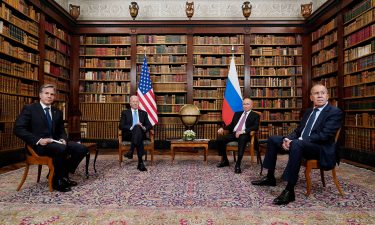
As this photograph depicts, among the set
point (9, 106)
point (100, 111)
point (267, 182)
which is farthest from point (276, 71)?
point (9, 106)

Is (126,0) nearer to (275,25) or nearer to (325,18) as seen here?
(275,25)

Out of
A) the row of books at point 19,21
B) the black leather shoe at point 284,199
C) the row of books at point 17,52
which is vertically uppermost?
the row of books at point 19,21

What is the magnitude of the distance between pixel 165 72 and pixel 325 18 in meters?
4.21

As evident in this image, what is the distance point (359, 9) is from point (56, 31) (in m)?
6.82

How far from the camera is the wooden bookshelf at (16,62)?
537cm

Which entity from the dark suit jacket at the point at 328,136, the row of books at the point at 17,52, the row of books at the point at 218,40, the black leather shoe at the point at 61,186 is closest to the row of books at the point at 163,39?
the row of books at the point at 218,40

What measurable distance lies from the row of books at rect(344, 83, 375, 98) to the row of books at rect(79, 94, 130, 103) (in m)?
5.39

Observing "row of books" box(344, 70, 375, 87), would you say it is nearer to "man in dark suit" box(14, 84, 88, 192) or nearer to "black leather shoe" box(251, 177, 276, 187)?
"black leather shoe" box(251, 177, 276, 187)

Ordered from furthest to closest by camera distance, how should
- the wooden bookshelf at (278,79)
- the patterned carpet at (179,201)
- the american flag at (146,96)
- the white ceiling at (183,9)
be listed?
the white ceiling at (183,9) → the wooden bookshelf at (278,79) → the american flag at (146,96) → the patterned carpet at (179,201)

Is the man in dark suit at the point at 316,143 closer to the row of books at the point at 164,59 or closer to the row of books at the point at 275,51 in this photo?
the row of books at the point at 275,51

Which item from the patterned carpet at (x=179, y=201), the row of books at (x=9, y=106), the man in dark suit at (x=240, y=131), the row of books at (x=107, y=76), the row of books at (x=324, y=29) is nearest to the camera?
the patterned carpet at (x=179, y=201)

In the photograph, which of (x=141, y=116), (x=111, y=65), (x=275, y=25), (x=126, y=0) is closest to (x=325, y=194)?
(x=141, y=116)

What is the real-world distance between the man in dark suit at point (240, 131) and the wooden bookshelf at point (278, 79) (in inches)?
115

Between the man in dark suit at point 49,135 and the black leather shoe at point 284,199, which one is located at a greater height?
the man in dark suit at point 49,135
